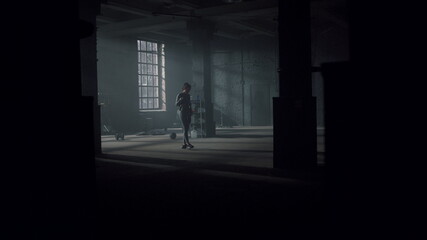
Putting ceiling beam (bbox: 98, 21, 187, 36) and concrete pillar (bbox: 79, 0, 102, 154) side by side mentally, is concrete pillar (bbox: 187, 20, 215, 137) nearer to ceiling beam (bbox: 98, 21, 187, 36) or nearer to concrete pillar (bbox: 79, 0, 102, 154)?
ceiling beam (bbox: 98, 21, 187, 36)

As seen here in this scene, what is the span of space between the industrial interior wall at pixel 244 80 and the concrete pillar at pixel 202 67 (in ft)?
21.9

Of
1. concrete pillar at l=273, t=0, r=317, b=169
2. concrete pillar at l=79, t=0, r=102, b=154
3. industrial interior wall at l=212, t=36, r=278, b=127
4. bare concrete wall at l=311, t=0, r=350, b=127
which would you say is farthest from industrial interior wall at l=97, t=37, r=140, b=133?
concrete pillar at l=273, t=0, r=317, b=169

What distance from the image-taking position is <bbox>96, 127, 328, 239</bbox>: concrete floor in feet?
12.1

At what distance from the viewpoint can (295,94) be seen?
7215 mm

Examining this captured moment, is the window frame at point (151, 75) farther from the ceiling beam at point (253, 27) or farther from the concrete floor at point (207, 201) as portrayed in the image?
the concrete floor at point (207, 201)

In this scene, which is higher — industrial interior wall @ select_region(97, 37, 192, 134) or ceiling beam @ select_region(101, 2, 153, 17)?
ceiling beam @ select_region(101, 2, 153, 17)

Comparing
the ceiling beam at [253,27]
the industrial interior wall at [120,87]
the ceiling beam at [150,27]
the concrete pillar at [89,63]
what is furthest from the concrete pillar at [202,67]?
the concrete pillar at [89,63]

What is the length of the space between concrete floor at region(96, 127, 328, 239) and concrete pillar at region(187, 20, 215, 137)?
24.3 feet

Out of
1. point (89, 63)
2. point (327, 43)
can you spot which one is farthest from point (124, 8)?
point (327, 43)

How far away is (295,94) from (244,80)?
52.2 ft

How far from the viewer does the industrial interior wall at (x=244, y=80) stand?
73.6 feet

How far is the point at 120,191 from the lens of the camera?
5551mm

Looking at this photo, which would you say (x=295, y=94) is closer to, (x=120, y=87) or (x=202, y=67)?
(x=202, y=67)

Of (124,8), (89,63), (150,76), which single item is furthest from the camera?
(150,76)
